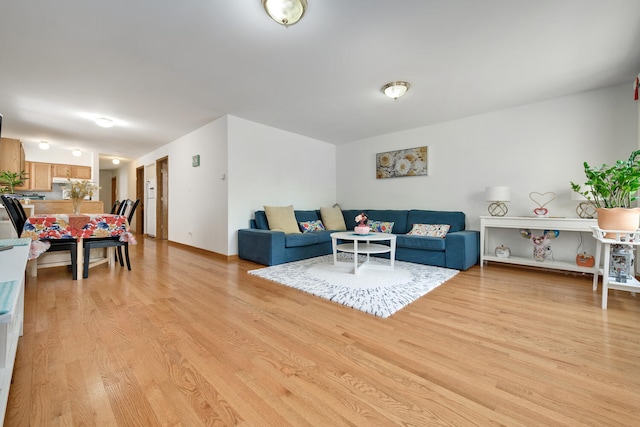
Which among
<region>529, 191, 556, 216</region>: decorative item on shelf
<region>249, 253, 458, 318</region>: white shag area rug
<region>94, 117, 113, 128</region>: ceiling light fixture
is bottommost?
<region>249, 253, 458, 318</region>: white shag area rug

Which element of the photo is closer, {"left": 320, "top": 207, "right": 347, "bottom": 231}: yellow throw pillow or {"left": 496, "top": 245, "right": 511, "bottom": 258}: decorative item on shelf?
{"left": 496, "top": 245, "right": 511, "bottom": 258}: decorative item on shelf

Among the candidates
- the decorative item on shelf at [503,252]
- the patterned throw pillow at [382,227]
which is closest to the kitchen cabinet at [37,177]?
the patterned throw pillow at [382,227]

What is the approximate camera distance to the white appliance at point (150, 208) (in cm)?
665

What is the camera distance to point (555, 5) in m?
1.84

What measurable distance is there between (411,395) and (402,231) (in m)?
3.55

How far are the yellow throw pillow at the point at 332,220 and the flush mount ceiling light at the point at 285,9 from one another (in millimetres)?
3516

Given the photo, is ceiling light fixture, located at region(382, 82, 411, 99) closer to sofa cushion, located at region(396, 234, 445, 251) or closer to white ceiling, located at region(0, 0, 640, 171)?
white ceiling, located at region(0, 0, 640, 171)

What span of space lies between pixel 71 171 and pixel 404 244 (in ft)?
25.9

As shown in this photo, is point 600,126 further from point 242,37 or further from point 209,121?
point 209,121

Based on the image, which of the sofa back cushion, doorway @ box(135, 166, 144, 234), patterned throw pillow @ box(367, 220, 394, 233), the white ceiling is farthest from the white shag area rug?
doorway @ box(135, 166, 144, 234)

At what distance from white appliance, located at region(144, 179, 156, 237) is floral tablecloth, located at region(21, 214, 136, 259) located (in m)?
3.82

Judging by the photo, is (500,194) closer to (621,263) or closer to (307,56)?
(621,263)

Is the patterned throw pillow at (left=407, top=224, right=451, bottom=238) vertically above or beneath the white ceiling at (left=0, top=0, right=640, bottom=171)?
beneath

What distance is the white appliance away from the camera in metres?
6.65
